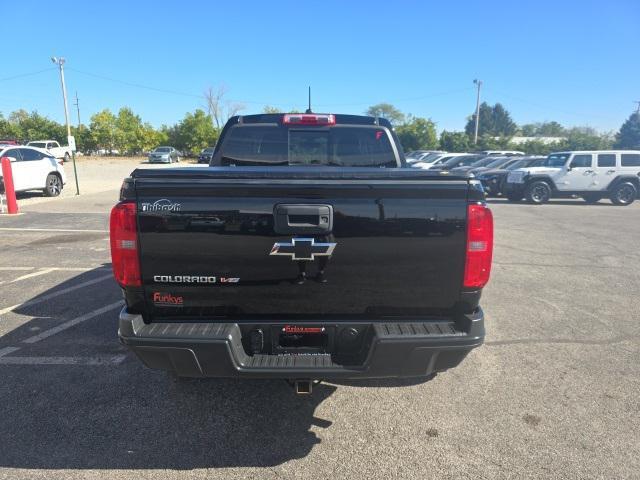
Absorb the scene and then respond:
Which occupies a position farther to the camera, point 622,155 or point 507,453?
point 622,155

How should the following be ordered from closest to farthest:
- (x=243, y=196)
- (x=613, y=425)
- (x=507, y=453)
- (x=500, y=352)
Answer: (x=243, y=196)
(x=507, y=453)
(x=613, y=425)
(x=500, y=352)

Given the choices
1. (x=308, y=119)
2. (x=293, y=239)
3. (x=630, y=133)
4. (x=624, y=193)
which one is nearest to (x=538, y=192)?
(x=624, y=193)

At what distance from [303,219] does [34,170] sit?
54.1 ft

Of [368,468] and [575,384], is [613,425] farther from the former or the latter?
[368,468]

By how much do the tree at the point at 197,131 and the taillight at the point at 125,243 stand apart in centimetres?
6059

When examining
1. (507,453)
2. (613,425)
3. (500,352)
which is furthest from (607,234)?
(507,453)

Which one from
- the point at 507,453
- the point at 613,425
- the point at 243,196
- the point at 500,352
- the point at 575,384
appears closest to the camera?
the point at 243,196

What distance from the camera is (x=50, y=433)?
282 cm

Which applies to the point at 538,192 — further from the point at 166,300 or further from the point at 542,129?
the point at 542,129

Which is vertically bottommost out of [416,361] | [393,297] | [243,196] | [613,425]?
[613,425]

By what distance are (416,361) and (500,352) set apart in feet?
6.86

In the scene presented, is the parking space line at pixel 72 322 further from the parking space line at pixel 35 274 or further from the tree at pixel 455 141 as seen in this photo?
the tree at pixel 455 141

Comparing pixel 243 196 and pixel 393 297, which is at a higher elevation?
pixel 243 196

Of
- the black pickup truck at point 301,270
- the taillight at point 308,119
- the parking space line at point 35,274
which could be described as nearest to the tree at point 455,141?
the parking space line at point 35,274
